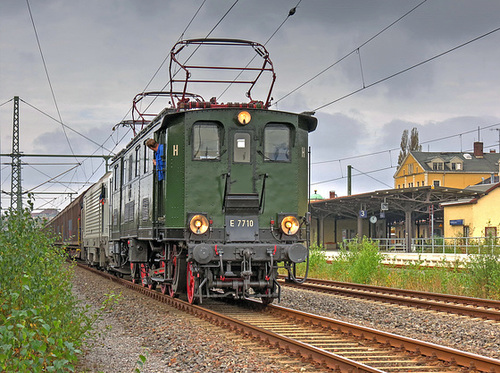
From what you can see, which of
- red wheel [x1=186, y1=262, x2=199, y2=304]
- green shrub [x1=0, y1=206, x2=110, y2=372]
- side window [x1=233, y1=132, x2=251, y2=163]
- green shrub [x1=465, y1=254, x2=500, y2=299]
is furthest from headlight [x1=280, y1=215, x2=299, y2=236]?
green shrub [x1=465, y1=254, x2=500, y2=299]

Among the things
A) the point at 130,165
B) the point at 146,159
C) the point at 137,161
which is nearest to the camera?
the point at 146,159

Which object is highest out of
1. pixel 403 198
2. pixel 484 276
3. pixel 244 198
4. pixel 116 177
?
pixel 403 198

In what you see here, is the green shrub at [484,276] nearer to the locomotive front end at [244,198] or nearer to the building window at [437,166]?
the locomotive front end at [244,198]

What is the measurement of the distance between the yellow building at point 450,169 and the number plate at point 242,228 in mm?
62851

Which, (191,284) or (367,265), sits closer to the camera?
(191,284)

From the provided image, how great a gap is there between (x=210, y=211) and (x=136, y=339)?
2944 millimetres

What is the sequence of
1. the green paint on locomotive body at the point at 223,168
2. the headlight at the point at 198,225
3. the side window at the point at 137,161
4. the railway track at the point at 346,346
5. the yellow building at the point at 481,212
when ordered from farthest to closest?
1. the yellow building at the point at 481,212
2. the side window at the point at 137,161
3. the green paint on locomotive body at the point at 223,168
4. the headlight at the point at 198,225
5. the railway track at the point at 346,346

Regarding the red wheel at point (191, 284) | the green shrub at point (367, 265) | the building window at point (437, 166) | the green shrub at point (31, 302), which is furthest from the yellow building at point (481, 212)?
the building window at point (437, 166)

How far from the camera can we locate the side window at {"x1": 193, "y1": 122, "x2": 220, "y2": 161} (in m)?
11.8

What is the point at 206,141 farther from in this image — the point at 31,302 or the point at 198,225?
the point at 31,302

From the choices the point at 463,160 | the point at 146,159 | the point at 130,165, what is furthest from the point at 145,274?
the point at 463,160

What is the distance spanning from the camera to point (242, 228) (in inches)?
457

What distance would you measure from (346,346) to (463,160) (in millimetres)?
70754

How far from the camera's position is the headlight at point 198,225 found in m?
11.3
